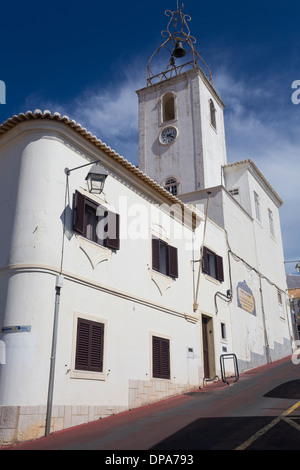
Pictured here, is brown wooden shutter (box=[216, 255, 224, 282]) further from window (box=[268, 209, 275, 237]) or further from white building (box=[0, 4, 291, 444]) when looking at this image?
window (box=[268, 209, 275, 237])

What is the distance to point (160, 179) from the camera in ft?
79.0

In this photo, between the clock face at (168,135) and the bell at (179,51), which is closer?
the clock face at (168,135)

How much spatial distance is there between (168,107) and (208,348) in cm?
1509

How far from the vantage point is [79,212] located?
1145 cm

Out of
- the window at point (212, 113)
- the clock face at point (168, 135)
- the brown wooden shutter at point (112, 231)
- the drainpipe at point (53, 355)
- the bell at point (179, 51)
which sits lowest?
the drainpipe at point (53, 355)

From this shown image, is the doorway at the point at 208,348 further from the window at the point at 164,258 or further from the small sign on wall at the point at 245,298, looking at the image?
the small sign on wall at the point at 245,298

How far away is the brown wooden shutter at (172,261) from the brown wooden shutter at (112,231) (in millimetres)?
2898

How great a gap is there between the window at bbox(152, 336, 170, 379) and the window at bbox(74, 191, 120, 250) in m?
3.26

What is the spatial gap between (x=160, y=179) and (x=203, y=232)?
710cm

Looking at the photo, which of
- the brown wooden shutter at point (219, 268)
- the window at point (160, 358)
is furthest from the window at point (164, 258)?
the brown wooden shutter at point (219, 268)

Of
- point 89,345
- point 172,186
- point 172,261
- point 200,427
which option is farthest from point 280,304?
point 200,427

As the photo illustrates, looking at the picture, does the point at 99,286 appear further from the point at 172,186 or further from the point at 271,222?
the point at 271,222

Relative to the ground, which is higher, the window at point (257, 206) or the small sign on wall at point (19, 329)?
the window at point (257, 206)

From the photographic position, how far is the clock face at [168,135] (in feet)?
80.9
